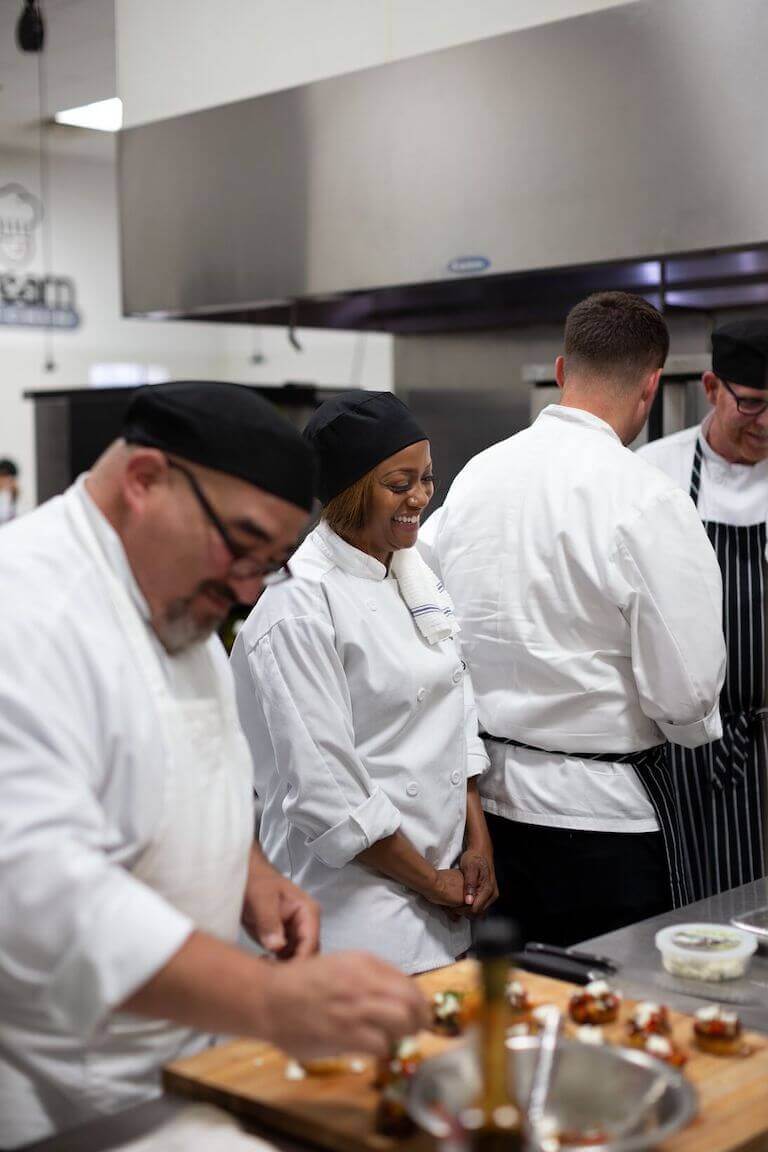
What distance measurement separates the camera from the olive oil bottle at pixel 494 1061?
0.89m

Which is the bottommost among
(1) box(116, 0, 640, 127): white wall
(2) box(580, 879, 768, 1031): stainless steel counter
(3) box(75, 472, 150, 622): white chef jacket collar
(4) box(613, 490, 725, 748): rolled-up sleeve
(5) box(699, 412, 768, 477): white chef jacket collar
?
(2) box(580, 879, 768, 1031): stainless steel counter

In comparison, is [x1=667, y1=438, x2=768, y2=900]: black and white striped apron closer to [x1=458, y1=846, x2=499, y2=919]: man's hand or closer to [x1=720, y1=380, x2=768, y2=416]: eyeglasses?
[x1=720, y1=380, x2=768, y2=416]: eyeglasses

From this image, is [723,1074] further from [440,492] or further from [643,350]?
[440,492]

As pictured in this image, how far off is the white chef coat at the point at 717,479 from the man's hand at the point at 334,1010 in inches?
66.2

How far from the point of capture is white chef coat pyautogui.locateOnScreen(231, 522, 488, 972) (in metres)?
1.87

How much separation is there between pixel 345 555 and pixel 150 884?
80cm

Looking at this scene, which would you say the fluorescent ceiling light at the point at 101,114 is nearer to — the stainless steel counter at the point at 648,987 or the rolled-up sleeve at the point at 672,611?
the rolled-up sleeve at the point at 672,611

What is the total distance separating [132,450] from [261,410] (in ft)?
0.42

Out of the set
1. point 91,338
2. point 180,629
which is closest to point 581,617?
point 180,629

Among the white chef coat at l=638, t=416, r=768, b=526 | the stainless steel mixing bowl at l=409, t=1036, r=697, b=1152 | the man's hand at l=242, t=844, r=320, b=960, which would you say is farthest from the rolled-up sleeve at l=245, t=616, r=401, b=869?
the white chef coat at l=638, t=416, r=768, b=526

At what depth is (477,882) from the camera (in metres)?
2.07

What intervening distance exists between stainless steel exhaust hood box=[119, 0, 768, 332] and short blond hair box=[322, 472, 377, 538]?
1.08 metres

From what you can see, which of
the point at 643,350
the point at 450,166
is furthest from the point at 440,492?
the point at 643,350

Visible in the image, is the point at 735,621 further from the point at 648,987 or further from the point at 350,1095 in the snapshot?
the point at 350,1095
